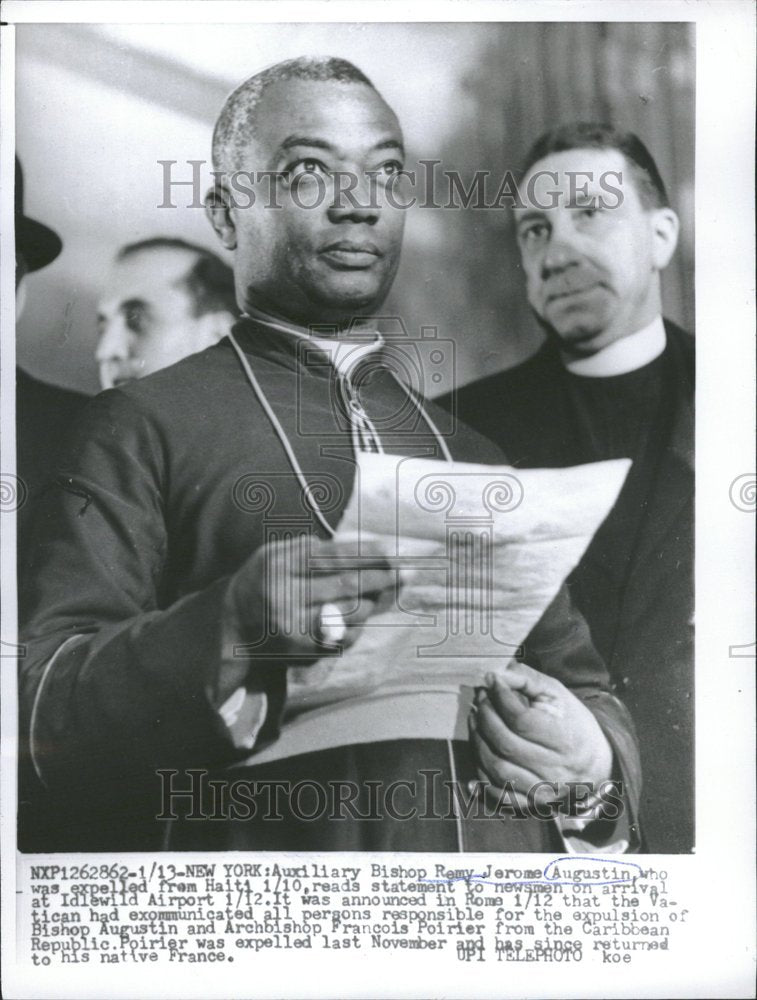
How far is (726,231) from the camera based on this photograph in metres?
2.96

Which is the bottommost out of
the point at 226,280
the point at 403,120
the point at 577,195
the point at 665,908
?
the point at 665,908

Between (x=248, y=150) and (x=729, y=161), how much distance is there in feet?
4.14

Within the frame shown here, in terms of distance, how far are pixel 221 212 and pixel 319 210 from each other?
26 cm

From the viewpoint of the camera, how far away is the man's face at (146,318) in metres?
2.96

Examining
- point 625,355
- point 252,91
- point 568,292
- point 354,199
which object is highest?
point 252,91

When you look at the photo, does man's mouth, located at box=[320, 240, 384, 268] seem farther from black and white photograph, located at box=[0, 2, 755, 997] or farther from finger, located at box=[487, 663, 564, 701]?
finger, located at box=[487, 663, 564, 701]

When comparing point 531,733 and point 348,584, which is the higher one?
point 348,584

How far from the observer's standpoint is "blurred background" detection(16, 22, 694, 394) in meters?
2.95

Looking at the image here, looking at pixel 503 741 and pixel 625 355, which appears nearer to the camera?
pixel 503 741

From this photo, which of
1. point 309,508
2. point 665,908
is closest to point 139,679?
point 309,508

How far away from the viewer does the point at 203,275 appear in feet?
9.71

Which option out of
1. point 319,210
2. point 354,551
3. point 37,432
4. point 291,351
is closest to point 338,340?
point 291,351

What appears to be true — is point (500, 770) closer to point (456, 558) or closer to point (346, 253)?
point (456, 558)

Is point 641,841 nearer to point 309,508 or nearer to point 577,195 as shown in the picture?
point 309,508
